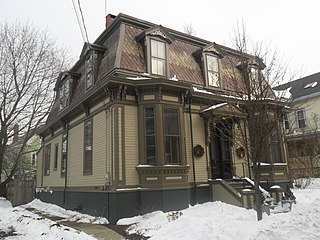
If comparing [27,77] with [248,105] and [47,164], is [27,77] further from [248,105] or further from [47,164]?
[248,105]

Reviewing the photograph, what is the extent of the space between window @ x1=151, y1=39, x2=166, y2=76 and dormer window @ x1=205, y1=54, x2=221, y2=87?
2.67 m

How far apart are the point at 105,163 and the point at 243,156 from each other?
6989mm

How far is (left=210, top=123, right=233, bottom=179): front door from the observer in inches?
558

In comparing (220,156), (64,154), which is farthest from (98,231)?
(64,154)

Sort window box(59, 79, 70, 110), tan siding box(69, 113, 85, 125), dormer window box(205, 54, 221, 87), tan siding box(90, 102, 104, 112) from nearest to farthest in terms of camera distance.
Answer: tan siding box(90, 102, 104, 112) → tan siding box(69, 113, 85, 125) → dormer window box(205, 54, 221, 87) → window box(59, 79, 70, 110)

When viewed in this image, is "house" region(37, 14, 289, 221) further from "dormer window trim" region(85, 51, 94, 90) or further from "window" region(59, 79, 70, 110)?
"window" region(59, 79, 70, 110)

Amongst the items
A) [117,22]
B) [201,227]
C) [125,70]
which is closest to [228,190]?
[201,227]

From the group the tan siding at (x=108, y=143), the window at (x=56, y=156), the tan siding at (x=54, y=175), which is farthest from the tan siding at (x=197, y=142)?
the window at (x=56, y=156)

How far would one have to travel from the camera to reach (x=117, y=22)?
45.9 ft

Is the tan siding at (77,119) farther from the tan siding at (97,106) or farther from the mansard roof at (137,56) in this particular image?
the tan siding at (97,106)

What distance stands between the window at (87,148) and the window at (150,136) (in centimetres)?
324

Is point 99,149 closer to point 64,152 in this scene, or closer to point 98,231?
point 98,231

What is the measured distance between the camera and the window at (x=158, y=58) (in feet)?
43.8

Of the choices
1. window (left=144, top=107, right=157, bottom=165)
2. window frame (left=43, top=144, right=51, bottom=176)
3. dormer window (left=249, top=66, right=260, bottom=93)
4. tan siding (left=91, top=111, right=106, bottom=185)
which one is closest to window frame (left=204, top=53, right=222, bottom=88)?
window (left=144, top=107, right=157, bottom=165)
